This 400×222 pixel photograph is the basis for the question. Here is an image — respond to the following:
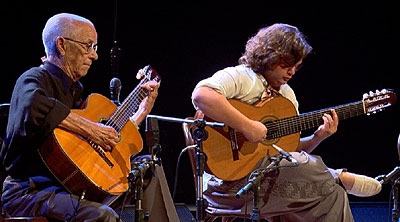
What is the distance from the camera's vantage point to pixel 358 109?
3768 mm

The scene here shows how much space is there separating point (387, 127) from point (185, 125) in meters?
3.61

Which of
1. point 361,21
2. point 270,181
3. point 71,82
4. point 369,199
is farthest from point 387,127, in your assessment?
point 71,82

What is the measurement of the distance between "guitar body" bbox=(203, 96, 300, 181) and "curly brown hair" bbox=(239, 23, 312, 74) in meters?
0.28

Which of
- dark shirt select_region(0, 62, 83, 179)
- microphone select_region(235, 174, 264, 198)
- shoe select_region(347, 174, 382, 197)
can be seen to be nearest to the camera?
dark shirt select_region(0, 62, 83, 179)

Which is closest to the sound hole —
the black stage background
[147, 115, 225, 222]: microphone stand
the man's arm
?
[147, 115, 225, 222]: microphone stand

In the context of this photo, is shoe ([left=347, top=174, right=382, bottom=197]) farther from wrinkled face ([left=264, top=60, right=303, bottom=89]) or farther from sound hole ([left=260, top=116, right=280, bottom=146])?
wrinkled face ([left=264, top=60, right=303, bottom=89])

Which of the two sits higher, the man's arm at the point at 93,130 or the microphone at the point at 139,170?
the man's arm at the point at 93,130

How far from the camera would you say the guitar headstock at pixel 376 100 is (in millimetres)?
3793

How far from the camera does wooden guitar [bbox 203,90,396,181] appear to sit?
334 centimetres

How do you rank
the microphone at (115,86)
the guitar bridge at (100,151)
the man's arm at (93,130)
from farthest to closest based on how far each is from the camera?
the microphone at (115,86) → the guitar bridge at (100,151) → the man's arm at (93,130)

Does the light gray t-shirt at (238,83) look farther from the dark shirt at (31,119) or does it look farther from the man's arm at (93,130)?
the dark shirt at (31,119)

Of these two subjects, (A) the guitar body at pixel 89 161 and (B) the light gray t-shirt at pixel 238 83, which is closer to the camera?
(A) the guitar body at pixel 89 161

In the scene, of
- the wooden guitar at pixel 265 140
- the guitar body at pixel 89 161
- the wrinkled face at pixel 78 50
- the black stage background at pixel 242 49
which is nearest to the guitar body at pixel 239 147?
the wooden guitar at pixel 265 140

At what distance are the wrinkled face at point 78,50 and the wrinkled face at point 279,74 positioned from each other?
4.34 feet
